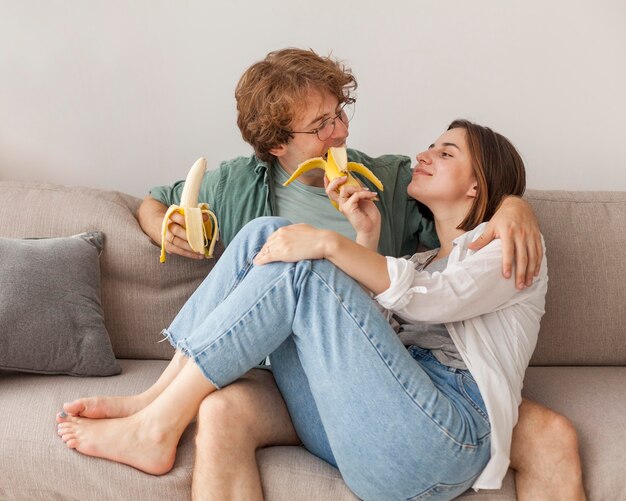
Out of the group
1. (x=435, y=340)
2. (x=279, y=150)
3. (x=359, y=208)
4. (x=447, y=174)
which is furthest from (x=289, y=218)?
(x=435, y=340)

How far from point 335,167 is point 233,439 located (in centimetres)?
75

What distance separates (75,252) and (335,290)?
2.90 ft

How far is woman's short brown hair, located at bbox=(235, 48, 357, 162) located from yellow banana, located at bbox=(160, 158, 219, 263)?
0.20m

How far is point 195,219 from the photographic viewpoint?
1963 mm

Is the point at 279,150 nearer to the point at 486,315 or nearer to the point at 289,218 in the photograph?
the point at 289,218

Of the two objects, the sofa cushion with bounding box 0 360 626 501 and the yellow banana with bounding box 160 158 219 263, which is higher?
the yellow banana with bounding box 160 158 219 263

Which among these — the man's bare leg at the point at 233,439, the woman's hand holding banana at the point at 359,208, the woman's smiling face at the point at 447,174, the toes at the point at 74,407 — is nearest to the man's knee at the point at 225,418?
the man's bare leg at the point at 233,439

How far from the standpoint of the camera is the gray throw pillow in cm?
195

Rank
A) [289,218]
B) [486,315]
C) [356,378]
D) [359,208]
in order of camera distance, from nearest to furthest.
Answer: [356,378] < [486,315] < [359,208] < [289,218]

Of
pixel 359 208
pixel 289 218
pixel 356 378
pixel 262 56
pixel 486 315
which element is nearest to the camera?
pixel 356 378

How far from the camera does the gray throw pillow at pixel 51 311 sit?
1945 millimetres

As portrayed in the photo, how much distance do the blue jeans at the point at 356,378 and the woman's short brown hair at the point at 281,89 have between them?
0.59 m

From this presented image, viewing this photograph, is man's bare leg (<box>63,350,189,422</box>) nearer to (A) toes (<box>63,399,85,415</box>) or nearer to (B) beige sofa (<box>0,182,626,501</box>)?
(A) toes (<box>63,399,85,415</box>)

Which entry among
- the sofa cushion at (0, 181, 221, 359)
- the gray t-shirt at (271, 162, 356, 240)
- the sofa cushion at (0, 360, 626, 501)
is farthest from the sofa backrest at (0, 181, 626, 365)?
the sofa cushion at (0, 360, 626, 501)
